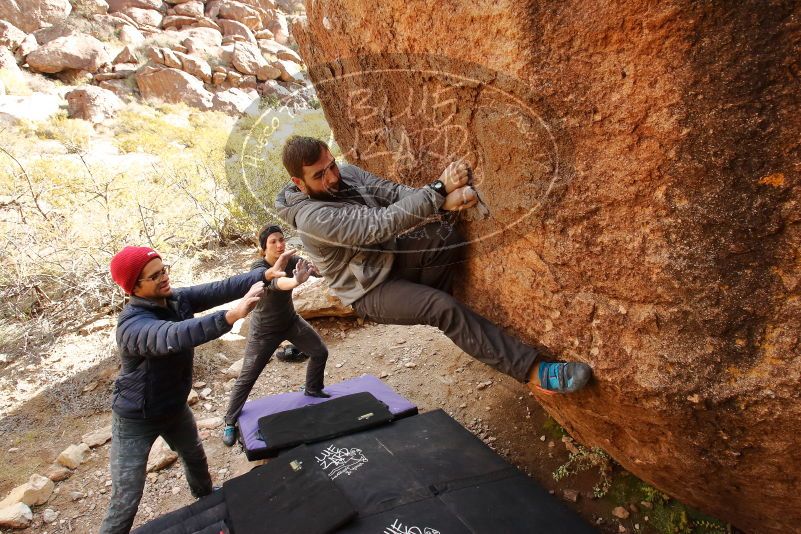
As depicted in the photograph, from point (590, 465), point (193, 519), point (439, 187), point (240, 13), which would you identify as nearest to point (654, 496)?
point (590, 465)

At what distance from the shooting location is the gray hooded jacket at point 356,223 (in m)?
2.09

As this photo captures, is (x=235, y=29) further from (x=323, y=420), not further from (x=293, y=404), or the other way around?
(x=323, y=420)

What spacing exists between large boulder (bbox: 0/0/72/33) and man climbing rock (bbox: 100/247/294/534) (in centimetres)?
2614

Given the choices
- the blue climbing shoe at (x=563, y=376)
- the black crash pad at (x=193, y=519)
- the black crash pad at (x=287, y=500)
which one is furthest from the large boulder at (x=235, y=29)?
the blue climbing shoe at (x=563, y=376)

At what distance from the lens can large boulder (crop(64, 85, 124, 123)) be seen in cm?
1598

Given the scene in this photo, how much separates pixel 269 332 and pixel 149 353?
52.6 inches

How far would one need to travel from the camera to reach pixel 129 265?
7.48 ft

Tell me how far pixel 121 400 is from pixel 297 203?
1.32 metres

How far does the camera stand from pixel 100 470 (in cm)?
362

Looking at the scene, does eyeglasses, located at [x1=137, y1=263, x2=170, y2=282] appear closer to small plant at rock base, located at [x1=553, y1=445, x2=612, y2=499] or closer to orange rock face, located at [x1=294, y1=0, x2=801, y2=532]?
orange rock face, located at [x1=294, y1=0, x2=801, y2=532]

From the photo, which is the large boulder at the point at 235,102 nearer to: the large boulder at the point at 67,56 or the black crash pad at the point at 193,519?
the large boulder at the point at 67,56

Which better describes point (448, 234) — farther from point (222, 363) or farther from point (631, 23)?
point (222, 363)

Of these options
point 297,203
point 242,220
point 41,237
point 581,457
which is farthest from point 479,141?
point 242,220

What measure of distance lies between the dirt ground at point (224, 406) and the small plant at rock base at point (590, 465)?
0.04 meters
